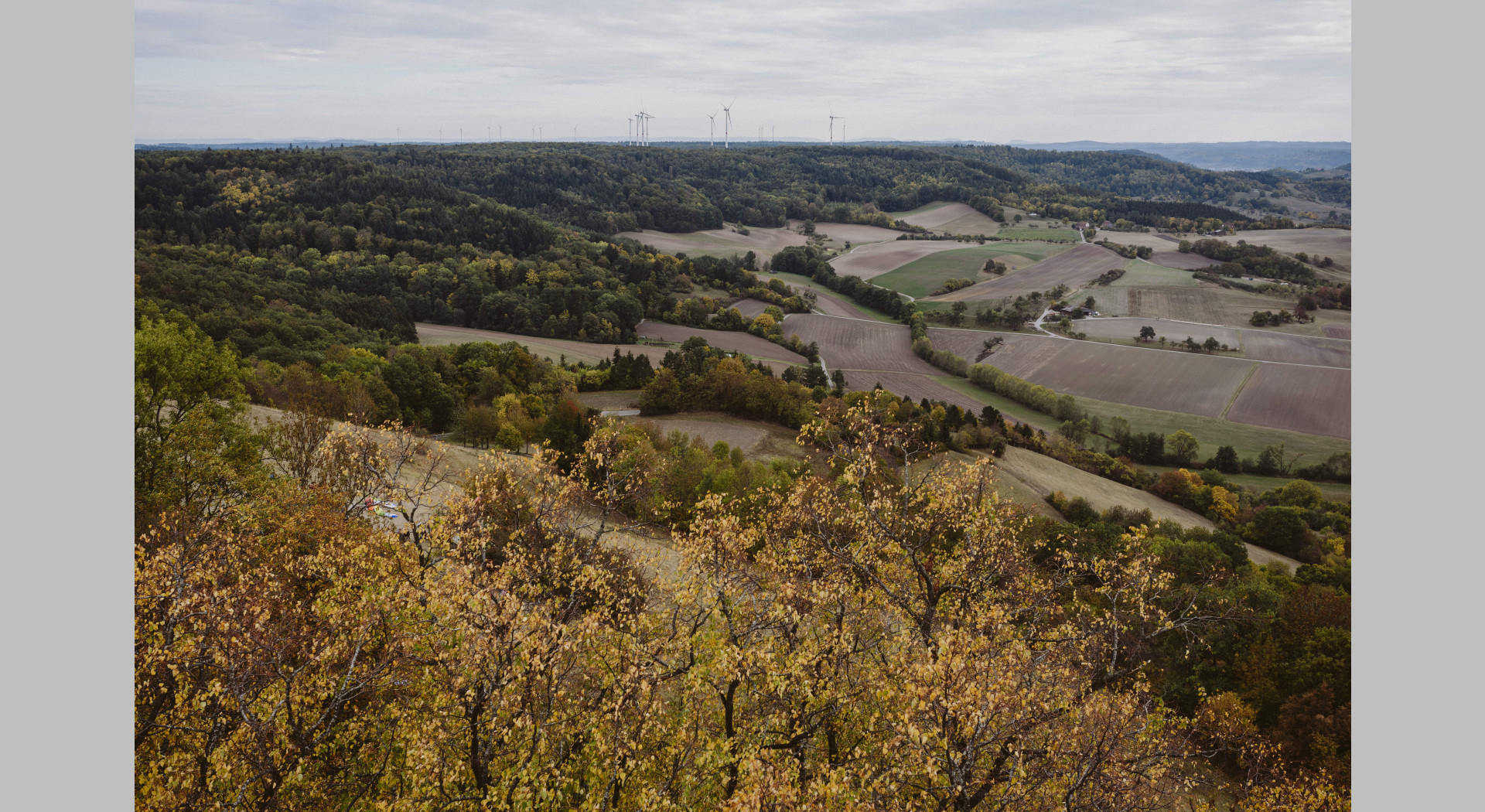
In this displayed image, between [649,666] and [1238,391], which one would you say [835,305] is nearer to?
[1238,391]

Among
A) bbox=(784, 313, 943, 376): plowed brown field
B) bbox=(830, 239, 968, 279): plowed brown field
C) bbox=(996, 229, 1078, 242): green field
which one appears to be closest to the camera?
bbox=(784, 313, 943, 376): plowed brown field

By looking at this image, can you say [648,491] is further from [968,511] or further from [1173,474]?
[1173,474]

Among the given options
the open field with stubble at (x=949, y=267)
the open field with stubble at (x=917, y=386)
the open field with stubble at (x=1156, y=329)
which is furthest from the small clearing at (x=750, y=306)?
the open field with stubble at (x=1156, y=329)

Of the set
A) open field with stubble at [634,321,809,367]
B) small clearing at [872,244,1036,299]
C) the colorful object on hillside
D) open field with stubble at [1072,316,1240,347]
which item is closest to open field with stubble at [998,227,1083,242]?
small clearing at [872,244,1036,299]

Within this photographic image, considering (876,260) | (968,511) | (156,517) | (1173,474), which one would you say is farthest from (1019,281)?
(156,517)

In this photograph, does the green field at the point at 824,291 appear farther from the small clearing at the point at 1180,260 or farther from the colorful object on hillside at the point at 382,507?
the colorful object on hillside at the point at 382,507

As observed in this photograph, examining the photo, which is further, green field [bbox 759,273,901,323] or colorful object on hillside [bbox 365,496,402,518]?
green field [bbox 759,273,901,323]

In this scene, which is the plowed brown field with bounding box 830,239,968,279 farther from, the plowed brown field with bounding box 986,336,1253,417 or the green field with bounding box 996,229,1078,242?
the plowed brown field with bounding box 986,336,1253,417
